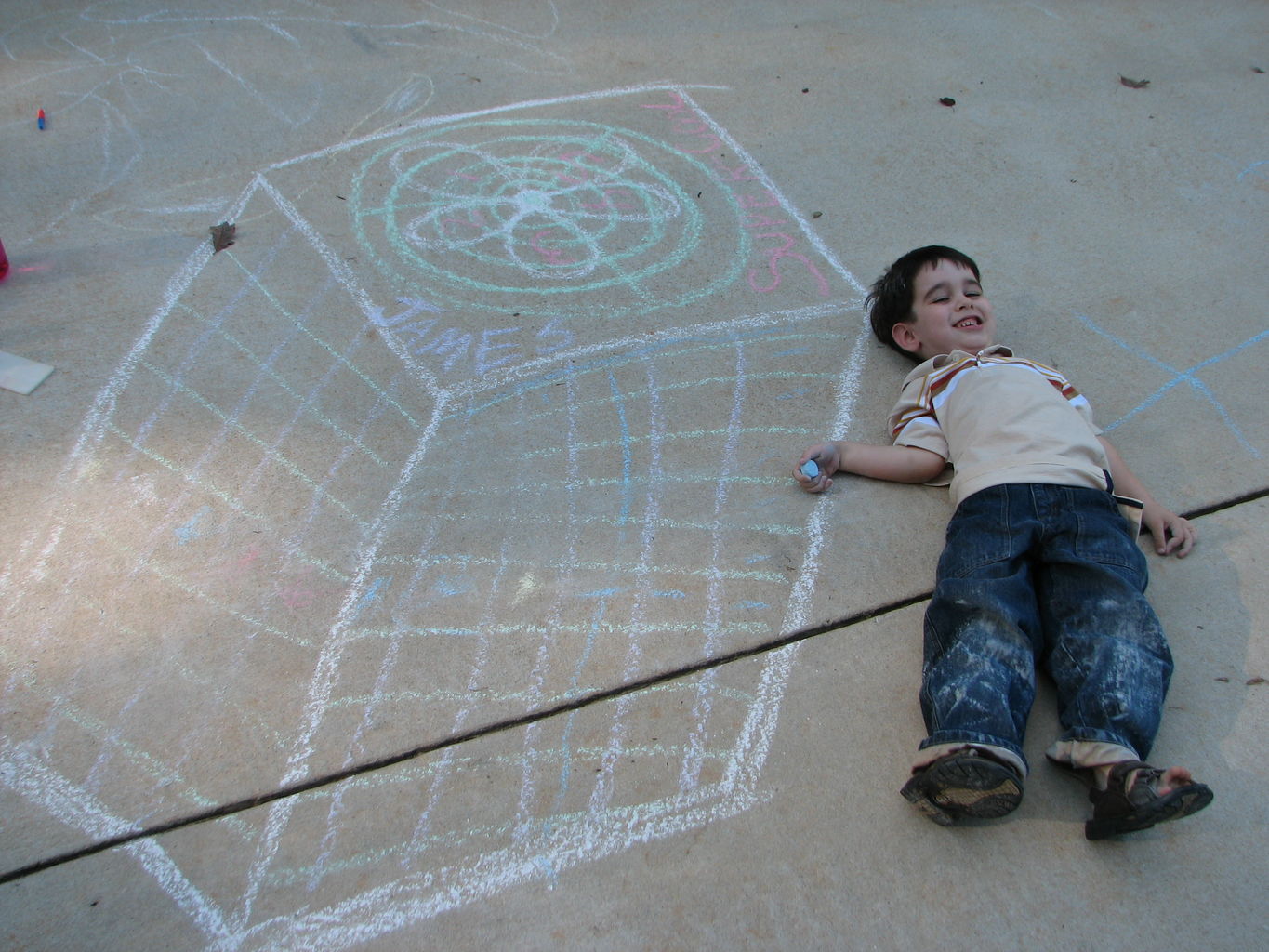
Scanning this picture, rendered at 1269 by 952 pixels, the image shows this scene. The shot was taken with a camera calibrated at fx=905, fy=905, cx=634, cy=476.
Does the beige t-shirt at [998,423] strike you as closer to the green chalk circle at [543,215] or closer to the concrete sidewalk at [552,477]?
the concrete sidewalk at [552,477]

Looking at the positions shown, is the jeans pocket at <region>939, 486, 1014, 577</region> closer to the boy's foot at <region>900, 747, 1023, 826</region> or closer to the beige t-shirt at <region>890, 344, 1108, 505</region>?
the beige t-shirt at <region>890, 344, 1108, 505</region>

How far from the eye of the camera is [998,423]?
2.05m

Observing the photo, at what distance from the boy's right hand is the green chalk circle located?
77 centimetres

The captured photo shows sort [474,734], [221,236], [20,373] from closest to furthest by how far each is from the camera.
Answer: [474,734] → [20,373] → [221,236]

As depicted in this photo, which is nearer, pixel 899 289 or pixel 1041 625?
pixel 1041 625

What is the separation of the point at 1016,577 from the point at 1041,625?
107mm

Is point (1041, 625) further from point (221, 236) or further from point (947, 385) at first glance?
point (221, 236)

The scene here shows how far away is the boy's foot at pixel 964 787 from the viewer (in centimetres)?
150

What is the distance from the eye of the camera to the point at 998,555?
1.84m

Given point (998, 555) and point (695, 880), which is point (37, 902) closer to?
point (695, 880)

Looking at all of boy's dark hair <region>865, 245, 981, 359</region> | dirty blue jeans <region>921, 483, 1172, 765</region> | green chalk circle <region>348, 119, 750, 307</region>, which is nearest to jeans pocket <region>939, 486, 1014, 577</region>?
dirty blue jeans <region>921, 483, 1172, 765</region>

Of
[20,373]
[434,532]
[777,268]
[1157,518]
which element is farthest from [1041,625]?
[20,373]

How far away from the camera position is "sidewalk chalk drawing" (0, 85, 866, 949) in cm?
161

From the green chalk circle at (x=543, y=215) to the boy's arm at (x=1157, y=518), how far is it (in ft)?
4.06
